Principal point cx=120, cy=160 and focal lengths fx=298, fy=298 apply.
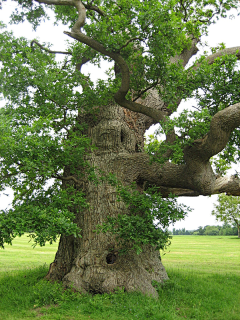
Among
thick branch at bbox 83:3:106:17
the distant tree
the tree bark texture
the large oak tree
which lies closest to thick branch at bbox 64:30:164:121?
the large oak tree

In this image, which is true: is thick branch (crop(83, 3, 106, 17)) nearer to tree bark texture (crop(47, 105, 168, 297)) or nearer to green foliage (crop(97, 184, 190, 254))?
tree bark texture (crop(47, 105, 168, 297))

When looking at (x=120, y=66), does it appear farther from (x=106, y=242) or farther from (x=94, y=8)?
(x=106, y=242)

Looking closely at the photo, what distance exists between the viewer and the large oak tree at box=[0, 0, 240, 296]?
825 centimetres

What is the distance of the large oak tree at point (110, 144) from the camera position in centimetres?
825

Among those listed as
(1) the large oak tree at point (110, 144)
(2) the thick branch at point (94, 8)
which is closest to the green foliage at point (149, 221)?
(1) the large oak tree at point (110, 144)

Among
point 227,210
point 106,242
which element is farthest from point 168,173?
point 227,210

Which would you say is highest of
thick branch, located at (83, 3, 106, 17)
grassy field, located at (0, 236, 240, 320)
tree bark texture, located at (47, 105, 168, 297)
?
thick branch, located at (83, 3, 106, 17)

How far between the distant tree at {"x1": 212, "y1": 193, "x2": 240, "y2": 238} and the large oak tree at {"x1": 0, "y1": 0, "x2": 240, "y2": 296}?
1239 inches

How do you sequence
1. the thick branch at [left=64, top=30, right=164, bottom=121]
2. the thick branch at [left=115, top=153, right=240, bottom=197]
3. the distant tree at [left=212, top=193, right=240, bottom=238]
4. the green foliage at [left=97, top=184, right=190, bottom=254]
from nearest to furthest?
the green foliage at [left=97, top=184, right=190, bottom=254] < the thick branch at [left=64, top=30, right=164, bottom=121] < the thick branch at [left=115, top=153, right=240, bottom=197] < the distant tree at [left=212, top=193, right=240, bottom=238]

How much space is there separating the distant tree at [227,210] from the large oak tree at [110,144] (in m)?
31.5

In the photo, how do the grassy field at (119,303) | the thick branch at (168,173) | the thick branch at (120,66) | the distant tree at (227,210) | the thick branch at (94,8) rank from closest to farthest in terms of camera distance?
the grassy field at (119,303) < the thick branch at (120,66) < the thick branch at (168,173) < the thick branch at (94,8) < the distant tree at (227,210)

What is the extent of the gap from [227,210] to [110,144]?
36379mm

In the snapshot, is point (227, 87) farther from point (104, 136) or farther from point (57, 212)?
point (57, 212)

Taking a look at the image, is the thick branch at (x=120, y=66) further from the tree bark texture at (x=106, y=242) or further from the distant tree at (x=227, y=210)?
the distant tree at (x=227, y=210)
